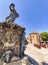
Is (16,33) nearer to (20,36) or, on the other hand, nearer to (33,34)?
(20,36)

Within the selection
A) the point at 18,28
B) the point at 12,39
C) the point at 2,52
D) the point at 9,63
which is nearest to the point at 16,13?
the point at 18,28

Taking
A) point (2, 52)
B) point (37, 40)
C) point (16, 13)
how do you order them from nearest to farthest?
point (2, 52) < point (16, 13) < point (37, 40)

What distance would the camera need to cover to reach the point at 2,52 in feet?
33.2

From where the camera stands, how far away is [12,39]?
1030cm

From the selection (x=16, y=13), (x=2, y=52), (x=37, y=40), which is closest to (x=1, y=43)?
(x=2, y=52)

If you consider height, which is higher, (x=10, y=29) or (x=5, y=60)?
(x=10, y=29)

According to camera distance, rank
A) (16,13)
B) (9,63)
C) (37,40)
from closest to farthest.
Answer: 1. (9,63)
2. (16,13)
3. (37,40)

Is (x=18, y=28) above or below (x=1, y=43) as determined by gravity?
above

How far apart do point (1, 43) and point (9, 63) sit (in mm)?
1532

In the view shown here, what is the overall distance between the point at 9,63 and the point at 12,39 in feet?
5.49

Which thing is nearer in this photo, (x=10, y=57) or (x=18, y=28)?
(x=10, y=57)

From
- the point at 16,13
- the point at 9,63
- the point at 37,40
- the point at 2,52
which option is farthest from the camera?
the point at 37,40

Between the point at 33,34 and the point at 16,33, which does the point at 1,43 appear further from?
the point at 33,34

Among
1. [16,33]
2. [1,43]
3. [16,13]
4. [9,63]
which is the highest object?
[16,13]
